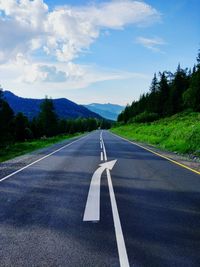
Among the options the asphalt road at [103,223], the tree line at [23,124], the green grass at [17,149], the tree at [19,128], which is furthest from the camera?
the tree at [19,128]

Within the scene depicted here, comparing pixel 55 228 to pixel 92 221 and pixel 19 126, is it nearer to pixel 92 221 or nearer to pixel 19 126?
pixel 92 221

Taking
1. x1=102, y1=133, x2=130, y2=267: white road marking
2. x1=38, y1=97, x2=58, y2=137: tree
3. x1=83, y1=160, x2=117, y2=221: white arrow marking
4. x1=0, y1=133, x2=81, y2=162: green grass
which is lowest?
x1=0, y1=133, x2=81, y2=162: green grass

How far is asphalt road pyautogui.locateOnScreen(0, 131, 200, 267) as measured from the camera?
4.23 m

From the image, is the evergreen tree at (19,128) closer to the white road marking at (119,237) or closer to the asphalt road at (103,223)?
the asphalt road at (103,223)

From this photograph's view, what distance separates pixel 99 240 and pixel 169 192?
3735mm

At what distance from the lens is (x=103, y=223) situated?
5648 millimetres

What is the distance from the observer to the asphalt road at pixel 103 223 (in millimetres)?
4227

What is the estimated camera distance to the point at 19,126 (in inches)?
2709

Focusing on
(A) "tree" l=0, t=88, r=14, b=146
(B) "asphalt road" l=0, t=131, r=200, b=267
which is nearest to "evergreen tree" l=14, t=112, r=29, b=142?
(A) "tree" l=0, t=88, r=14, b=146

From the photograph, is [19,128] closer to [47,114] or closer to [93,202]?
[47,114]

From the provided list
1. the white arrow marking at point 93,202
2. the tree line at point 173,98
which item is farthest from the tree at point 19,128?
the white arrow marking at point 93,202

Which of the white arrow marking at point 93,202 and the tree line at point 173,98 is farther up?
the tree line at point 173,98

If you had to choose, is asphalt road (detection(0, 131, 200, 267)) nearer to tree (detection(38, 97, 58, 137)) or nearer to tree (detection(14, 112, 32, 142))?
tree (detection(14, 112, 32, 142))

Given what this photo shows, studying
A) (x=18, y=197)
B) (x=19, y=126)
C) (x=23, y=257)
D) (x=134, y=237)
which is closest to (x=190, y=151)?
(x=18, y=197)
